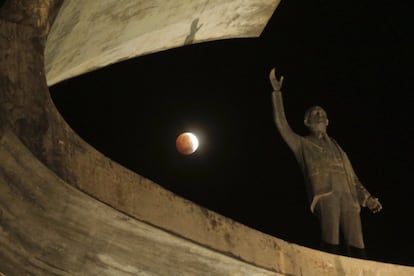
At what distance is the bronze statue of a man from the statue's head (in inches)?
1.4

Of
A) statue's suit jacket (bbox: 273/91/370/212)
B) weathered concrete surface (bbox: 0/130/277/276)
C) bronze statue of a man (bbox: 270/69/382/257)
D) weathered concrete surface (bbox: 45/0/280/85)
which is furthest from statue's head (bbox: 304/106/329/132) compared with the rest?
weathered concrete surface (bbox: 0/130/277/276)

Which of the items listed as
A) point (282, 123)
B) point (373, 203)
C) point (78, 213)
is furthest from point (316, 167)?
point (78, 213)

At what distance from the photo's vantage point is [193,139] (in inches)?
361

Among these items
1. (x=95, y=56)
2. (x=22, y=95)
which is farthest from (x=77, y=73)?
(x=22, y=95)

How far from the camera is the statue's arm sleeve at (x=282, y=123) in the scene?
20.5ft

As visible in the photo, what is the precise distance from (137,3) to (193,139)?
2.98 meters

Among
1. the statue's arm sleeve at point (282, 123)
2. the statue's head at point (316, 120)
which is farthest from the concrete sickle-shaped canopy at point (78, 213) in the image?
the statue's head at point (316, 120)

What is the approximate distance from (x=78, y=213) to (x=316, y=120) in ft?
10.2

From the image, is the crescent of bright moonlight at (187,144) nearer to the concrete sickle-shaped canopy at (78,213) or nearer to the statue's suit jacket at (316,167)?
the statue's suit jacket at (316,167)

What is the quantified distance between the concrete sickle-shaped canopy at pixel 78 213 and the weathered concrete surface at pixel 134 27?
128cm

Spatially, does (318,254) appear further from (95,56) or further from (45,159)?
(95,56)

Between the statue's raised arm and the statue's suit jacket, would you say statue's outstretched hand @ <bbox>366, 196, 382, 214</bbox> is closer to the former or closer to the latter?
the statue's suit jacket

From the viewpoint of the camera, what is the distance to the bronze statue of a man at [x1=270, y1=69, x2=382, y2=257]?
5.88 m

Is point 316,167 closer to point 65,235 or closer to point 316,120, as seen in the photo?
point 316,120
